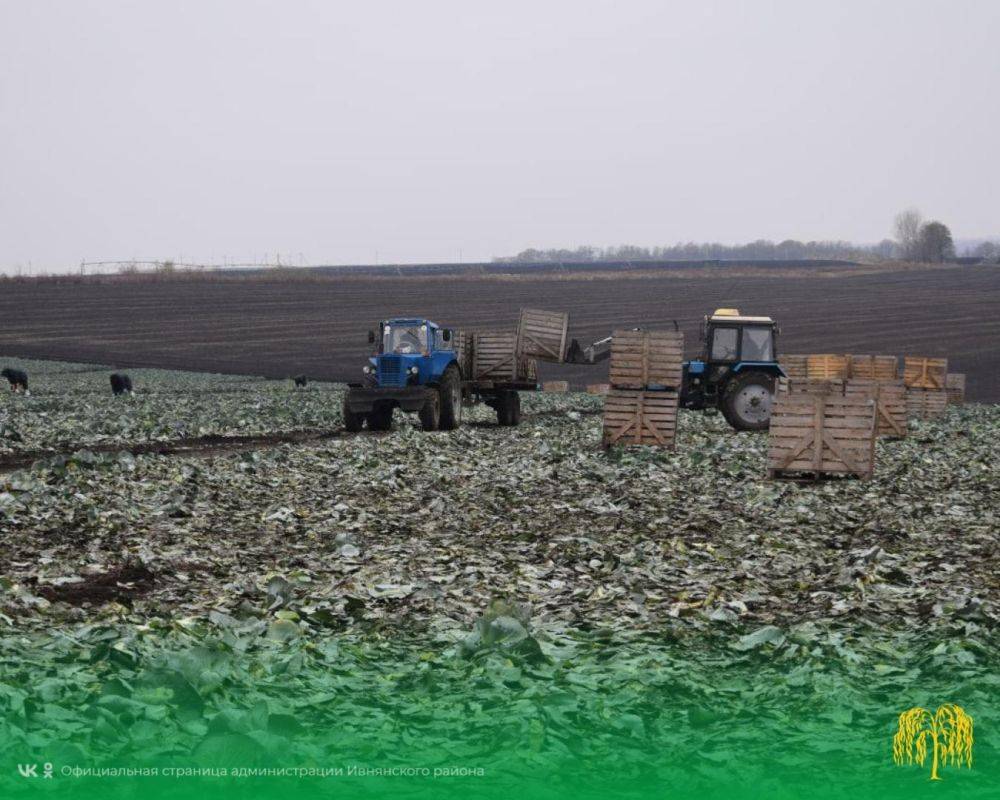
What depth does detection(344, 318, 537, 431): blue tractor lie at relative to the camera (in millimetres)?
27781

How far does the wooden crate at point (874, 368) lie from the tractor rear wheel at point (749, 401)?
22.3 feet

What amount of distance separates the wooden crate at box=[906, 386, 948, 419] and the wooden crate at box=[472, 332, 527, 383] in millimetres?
11674

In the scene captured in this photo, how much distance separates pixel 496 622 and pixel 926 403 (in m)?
28.9

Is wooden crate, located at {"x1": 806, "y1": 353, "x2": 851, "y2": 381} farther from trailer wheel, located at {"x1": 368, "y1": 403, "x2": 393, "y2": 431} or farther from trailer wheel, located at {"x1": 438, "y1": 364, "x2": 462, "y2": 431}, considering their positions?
trailer wheel, located at {"x1": 368, "y1": 403, "x2": 393, "y2": 431}

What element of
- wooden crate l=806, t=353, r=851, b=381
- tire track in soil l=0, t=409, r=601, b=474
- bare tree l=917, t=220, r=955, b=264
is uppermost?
bare tree l=917, t=220, r=955, b=264

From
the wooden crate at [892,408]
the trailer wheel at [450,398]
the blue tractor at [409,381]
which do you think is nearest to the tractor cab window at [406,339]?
the blue tractor at [409,381]

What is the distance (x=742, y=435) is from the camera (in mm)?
27969

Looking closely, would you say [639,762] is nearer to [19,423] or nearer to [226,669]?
[226,669]

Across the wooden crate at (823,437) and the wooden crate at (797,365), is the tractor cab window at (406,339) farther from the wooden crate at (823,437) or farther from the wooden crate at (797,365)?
the wooden crate at (797,365)

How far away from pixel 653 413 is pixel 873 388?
5.46 metres

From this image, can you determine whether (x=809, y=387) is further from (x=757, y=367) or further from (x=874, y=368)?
(x=874, y=368)

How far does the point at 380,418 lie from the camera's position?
2870 cm

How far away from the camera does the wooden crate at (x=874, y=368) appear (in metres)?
35.1

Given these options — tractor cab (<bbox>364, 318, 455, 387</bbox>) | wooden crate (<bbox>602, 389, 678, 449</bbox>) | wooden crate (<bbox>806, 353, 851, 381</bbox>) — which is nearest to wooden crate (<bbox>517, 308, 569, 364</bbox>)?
tractor cab (<bbox>364, 318, 455, 387</bbox>)
